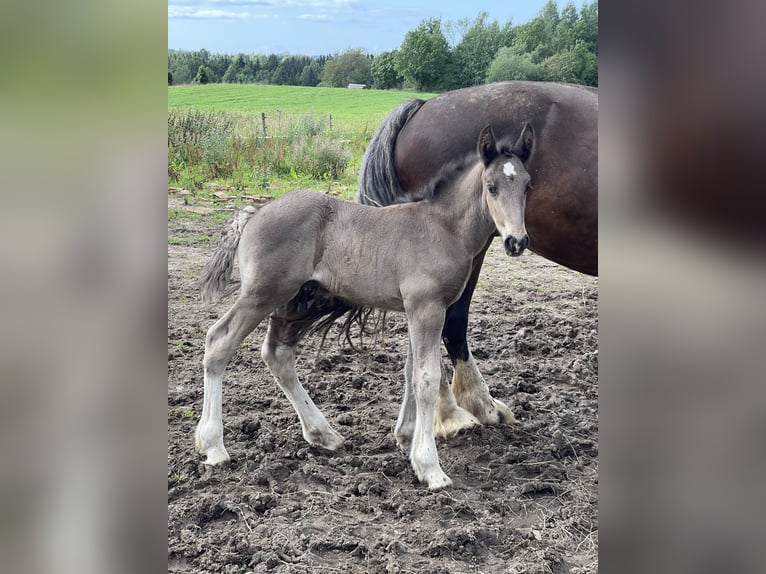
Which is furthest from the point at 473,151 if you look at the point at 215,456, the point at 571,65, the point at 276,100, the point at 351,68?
the point at 276,100

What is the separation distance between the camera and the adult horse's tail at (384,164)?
415cm

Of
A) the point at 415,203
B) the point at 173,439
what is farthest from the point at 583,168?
the point at 173,439

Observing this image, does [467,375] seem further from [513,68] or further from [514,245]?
[513,68]

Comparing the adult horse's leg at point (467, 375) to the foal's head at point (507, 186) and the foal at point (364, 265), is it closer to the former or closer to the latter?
the foal at point (364, 265)

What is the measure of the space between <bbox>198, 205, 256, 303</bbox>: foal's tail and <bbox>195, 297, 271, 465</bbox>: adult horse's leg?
134 mm

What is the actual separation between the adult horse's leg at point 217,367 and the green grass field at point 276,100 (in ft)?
20.4

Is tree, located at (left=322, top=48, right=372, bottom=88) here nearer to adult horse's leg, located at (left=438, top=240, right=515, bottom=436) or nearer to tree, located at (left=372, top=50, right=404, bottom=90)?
tree, located at (left=372, top=50, right=404, bottom=90)

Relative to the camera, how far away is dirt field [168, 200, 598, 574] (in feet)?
9.07

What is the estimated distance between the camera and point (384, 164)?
421cm

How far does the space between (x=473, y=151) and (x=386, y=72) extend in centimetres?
294

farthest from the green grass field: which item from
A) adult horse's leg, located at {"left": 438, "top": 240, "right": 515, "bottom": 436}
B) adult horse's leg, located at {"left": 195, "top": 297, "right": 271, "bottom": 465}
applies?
adult horse's leg, located at {"left": 195, "top": 297, "right": 271, "bottom": 465}
